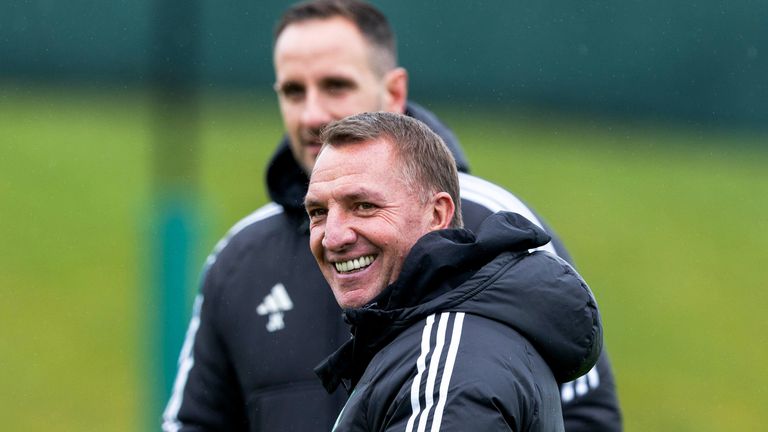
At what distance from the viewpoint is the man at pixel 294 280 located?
12.0ft

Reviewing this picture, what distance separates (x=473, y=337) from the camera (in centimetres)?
249

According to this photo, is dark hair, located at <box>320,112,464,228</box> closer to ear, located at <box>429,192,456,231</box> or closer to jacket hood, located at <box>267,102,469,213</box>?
ear, located at <box>429,192,456,231</box>

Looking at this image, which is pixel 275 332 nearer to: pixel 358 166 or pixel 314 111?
pixel 314 111

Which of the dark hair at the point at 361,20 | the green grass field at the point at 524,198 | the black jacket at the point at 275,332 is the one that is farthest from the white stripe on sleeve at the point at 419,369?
the green grass field at the point at 524,198

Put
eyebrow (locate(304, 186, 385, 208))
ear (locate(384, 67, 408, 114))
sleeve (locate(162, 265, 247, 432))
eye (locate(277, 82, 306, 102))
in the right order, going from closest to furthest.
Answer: eyebrow (locate(304, 186, 385, 208))
sleeve (locate(162, 265, 247, 432))
eye (locate(277, 82, 306, 102))
ear (locate(384, 67, 408, 114))

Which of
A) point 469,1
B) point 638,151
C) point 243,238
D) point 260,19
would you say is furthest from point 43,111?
point 243,238

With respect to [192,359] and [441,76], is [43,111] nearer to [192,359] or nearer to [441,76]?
[441,76]

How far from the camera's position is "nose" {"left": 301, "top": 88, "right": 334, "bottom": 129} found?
4.00m

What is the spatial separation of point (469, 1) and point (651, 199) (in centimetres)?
319

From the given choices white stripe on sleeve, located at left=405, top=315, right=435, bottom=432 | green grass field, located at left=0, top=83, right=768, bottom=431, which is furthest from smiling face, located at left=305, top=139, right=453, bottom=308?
green grass field, located at left=0, top=83, right=768, bottom=431

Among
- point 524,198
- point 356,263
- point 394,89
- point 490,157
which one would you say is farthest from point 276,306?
point 490,157

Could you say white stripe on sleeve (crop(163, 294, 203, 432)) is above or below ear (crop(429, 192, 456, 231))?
below

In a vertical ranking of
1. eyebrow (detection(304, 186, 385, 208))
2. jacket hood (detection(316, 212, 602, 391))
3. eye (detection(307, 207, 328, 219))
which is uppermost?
eyebrow (detection(304, 186, 385, 208))

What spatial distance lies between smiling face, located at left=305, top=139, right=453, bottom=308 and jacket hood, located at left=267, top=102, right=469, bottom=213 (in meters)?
1.07
